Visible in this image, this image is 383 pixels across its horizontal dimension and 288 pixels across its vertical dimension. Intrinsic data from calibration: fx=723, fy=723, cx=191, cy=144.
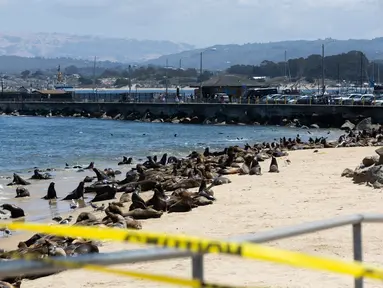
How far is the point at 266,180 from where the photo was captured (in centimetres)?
2430

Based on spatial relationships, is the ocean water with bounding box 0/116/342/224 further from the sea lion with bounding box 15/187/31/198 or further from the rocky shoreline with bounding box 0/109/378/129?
the rocky shoreline with bounding box 0/109/378/129

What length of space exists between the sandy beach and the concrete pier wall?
4165 centimetres

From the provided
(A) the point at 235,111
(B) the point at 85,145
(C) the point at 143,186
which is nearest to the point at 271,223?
(C) the point at 143,186

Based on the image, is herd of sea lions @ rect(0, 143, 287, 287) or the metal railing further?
herd of sea lions @ rect(0, 143, 287, 287)

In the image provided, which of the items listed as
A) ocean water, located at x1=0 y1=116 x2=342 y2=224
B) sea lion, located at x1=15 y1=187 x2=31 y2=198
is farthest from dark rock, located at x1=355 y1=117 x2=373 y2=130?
sea lion, located at x1=15 y1=187 x2=31 y2=198

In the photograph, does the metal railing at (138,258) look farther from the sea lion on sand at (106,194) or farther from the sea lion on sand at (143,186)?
the sea lion on sand at (143,186)

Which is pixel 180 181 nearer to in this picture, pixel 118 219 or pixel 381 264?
pixel 118 219

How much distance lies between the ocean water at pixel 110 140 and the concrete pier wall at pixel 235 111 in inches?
140

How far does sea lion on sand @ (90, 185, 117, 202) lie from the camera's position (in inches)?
962

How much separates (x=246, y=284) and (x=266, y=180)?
14.8 meters

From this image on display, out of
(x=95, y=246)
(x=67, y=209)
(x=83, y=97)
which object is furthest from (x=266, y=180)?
(x=83, y=97)

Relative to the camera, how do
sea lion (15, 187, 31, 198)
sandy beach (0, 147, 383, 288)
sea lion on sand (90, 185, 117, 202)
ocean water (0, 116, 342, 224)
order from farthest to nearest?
ocean water (0, 116, 342, 224) → sea lion (15, 187, 31, 198) → sea lion on sand (90, 185, 117, 202) → sandy beach (0, 147, 383, 288)

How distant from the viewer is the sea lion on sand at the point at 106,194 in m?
24.4

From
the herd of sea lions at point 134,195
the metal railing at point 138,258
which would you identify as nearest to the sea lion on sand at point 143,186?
the herd of sea lions at point 134,195
